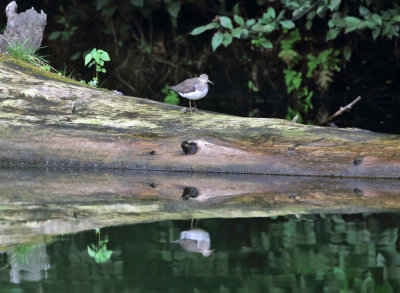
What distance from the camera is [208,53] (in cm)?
1225

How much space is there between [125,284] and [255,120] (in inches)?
110

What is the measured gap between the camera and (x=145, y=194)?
4125mm

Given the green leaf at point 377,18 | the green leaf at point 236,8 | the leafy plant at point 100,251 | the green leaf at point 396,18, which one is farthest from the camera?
the green leaf at point 236,8

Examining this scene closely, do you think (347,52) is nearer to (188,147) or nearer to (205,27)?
(205,27)

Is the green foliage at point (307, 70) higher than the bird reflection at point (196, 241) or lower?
higher

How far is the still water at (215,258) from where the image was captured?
2.40m

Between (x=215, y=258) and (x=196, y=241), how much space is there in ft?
0.88

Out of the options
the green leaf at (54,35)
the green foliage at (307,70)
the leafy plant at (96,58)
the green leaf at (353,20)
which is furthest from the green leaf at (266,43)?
the leafy plant at (96,58)

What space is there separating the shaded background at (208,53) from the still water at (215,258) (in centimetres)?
725

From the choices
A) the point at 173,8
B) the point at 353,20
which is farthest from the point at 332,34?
the point at 173,8

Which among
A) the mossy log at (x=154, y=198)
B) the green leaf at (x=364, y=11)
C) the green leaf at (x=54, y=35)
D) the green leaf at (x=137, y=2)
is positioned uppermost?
the green leaf at (x=137, y=2)

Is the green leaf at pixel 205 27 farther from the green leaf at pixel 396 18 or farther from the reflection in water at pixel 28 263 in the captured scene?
the reflection in water at pixel 28 263

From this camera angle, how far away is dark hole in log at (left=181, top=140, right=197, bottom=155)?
4.70m

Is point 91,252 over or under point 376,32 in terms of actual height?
under
